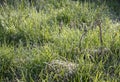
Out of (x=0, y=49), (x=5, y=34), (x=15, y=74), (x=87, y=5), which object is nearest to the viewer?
(x=15, y=74)

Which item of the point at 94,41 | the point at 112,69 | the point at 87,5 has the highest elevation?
the point at 87,5

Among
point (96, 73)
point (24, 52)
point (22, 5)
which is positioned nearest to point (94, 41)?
point (96, 73)

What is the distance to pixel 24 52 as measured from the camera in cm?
331

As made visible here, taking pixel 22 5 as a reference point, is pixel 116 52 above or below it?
below

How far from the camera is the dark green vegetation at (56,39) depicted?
2998 millimetres

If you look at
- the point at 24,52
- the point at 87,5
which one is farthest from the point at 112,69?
the point at 87,5

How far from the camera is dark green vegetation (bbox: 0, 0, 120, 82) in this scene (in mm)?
→ 2998

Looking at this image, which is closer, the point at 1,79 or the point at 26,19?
the point at 1,79

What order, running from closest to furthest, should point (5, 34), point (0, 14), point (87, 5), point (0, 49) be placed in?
1. point (0, 49)
2. point (5, 34)
3. point (0, 14)
4. point (87, 5)

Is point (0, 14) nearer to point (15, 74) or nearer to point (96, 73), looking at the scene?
point (15, 74)

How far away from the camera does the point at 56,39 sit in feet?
11.4

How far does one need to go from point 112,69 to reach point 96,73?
25 centimetres

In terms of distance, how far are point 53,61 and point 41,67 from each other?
0.14 m

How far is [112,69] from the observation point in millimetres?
3090
